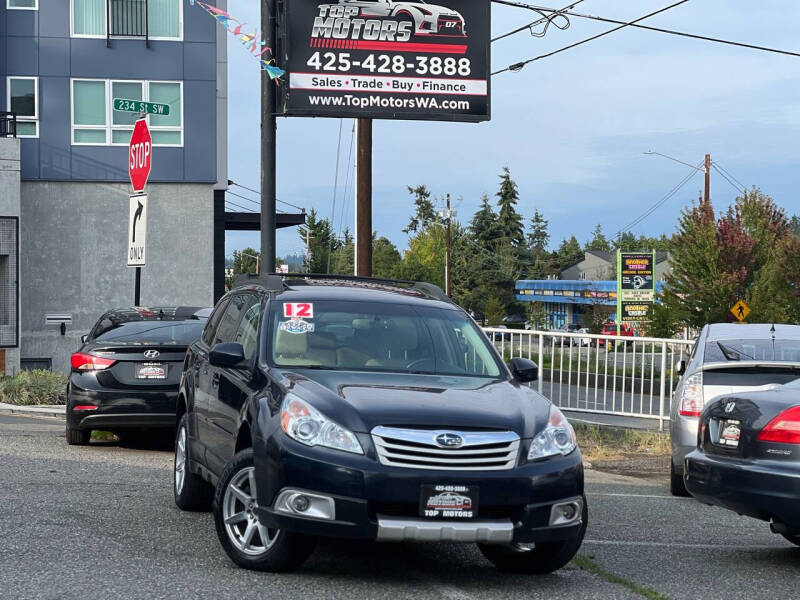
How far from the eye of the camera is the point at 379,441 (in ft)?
20.9

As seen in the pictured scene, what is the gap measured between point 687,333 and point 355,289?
4062cm

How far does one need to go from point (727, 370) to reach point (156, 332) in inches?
233

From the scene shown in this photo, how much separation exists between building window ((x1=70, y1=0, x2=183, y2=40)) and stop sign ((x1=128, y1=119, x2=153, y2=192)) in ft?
59.1

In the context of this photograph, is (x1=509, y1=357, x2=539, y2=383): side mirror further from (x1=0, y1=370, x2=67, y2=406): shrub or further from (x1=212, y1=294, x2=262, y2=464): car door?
(x1=0, y1=370, x2=67, y2=406): shrub

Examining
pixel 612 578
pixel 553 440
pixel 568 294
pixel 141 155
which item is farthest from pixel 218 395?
A: pixel 568 294

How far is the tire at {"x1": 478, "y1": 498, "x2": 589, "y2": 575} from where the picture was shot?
22.6ft

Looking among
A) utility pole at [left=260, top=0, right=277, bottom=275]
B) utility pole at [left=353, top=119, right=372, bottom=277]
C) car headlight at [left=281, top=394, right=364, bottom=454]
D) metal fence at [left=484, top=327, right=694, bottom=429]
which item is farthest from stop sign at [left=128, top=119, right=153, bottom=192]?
car headlight at [left=281, top=394, right=364, bottom=454]

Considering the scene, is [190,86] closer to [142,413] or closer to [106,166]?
[106,166]

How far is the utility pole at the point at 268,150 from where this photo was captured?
1695 cm

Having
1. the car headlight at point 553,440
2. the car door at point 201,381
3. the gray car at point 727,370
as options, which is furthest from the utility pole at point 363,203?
the car headlight at point 553,440

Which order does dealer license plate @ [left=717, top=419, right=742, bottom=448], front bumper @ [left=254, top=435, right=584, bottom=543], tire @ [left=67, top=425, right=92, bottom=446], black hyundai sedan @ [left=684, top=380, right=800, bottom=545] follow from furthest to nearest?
1. tire @ [left=67, top=425, right=92, bottom=446]
2. dealer license plate @ [left=717, top=419, right=742, bottom=448]
3. black hyundai sedan @ [left=684, top=380, right=800, bottom=545]
4. front bumper @ [left=254, top=435, right=584, bottom=543]

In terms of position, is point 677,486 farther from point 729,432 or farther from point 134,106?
point 134,106

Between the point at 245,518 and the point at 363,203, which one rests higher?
the point at 363,203

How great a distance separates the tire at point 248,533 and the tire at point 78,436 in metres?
6.46
